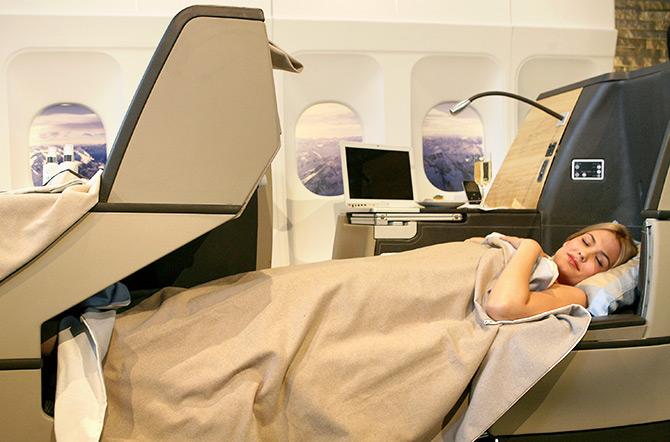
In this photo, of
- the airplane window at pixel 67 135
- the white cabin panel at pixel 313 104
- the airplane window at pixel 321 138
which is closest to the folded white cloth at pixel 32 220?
the white cabin panel at pixel 313 104

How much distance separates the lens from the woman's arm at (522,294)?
145 centimetres

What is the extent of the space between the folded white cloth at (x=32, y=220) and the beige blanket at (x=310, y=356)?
23 centimetres

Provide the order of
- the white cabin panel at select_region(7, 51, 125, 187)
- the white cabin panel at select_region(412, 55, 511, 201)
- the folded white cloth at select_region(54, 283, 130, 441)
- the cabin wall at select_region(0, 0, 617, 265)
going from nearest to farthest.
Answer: the folded white cloth at select_region(54, 283, 130, 441)
the cabin wall at select_region(0, 0, 617, 265)
the white cabin panel at select_region(7, 51, 125, 187)
the white cabin panel at select_region(412, 55, 511, 201)

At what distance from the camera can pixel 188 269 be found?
1.68 m

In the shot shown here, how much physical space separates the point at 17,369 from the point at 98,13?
2.59m

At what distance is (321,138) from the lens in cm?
400

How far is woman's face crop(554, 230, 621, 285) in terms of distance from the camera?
70.3 inches

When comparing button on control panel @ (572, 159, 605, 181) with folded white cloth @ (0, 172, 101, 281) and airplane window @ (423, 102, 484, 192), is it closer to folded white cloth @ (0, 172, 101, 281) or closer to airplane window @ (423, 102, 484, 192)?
airplane window @ (423, 102, 484, 192)

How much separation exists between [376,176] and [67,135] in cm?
174

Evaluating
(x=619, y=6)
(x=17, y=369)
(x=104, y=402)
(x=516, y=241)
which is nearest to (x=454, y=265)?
(x=516, y=241)

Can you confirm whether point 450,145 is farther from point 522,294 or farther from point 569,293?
point 522,294

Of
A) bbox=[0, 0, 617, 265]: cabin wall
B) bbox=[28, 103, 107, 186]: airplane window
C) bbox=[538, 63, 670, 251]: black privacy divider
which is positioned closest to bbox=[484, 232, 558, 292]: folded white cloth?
bbox=[538, 63, 670, 251]: black privacy divider

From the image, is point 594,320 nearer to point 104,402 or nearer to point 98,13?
point 104,402

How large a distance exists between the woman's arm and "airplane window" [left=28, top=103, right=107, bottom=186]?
2791 millimetres
